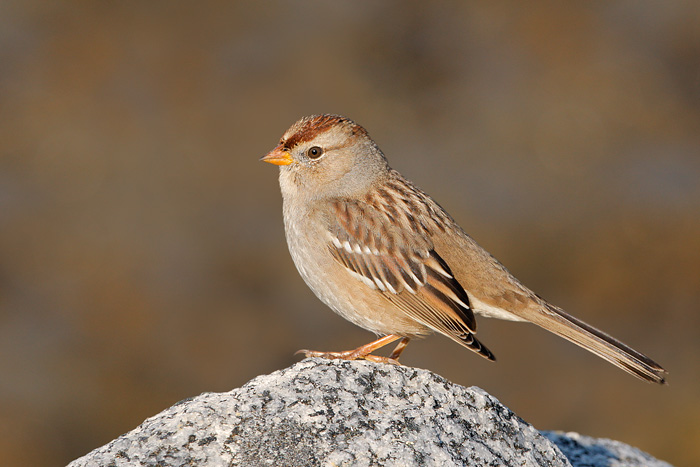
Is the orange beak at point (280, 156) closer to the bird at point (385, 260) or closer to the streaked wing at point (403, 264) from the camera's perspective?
the bird at point (385, 260)

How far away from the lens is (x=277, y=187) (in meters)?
10.3

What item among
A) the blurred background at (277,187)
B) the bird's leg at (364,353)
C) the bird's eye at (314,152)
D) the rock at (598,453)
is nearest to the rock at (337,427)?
the bird's leg at (364,353)

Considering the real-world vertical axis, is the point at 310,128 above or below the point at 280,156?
above

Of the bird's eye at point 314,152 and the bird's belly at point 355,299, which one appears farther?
the bird's eye at point 314,152

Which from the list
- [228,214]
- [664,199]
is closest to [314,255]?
[228,214]

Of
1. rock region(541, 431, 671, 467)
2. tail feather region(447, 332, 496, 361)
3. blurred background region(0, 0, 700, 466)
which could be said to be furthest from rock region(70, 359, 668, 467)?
blurred background region(0, 0, 700, 466)

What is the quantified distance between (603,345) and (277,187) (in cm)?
641

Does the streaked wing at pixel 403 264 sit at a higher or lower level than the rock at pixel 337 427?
higher

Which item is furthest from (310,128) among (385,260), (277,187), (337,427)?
(277,187)

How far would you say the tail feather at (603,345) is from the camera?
4.46 m

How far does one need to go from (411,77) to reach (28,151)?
5.57 m

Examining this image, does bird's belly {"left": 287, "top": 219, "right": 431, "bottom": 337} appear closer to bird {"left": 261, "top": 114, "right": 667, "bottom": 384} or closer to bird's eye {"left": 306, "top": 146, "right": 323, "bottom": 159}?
bird {"left": 261, "top": 114, "right": 667, "bottom": 384}

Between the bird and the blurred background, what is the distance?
3.98 metres

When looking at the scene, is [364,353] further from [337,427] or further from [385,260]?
[337,427]
